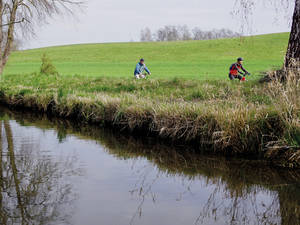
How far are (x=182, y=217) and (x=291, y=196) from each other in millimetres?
1584

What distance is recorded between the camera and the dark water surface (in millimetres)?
4324

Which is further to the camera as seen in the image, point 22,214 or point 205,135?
point 205,135

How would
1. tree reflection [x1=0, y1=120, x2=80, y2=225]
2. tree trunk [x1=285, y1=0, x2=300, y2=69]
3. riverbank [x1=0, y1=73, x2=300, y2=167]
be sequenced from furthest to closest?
tree trunk [x1=285, y1=0, x2=300, y2=69] < riverbank [x1=0, y1=73, x2=300, y2=167] < tree reflection [x1=0, y1=120, x2=80, y2=225]

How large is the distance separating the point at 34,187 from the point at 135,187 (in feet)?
4.37

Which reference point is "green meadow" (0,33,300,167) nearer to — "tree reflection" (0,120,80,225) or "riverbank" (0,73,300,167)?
"riverbank" (0,73,300,167)

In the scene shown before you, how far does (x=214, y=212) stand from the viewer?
447cm

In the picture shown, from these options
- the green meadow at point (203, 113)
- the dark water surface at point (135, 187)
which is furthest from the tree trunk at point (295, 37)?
the dark water surface at point (135, 187)

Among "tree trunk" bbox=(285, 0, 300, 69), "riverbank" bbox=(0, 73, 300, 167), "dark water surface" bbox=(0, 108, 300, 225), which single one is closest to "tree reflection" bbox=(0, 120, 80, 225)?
"dark water surface" bbox=(0, 108, 300, 225)

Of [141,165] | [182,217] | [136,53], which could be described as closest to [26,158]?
[141,165]

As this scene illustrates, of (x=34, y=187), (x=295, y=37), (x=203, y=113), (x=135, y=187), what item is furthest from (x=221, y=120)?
(x=295, y=37)

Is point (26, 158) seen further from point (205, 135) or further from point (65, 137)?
point (205, 135)

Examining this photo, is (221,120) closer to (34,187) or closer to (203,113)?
(203,113)

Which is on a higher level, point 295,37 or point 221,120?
point 295,37

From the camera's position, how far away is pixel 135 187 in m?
5.33
